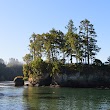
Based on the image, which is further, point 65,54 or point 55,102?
point 65,54

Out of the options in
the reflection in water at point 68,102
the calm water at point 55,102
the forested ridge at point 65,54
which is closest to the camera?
the calm water at point 55,102

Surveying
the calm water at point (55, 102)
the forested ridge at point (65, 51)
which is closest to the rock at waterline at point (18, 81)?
the forested ridge at point (65, 51)

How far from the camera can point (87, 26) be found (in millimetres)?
104562

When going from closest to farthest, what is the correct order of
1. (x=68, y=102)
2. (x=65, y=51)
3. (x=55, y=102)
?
(x=55, y=102) → (x=68, y=102) → (x=65, y=51)

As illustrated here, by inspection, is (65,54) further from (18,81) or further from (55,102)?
(55,102)

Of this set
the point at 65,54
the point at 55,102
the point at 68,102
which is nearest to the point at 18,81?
the point at 65,54

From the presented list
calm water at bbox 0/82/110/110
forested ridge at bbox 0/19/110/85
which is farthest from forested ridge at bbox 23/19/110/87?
calm water at bbox 0/82/110/110

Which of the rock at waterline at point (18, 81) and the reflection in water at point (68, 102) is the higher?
the rock at waterline at point (18, 81)

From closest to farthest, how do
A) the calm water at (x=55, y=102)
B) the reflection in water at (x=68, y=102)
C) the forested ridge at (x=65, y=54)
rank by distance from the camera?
the calm water at (x=55, y=102)
the reflection in water at (x=68, y=102)
the forested ridge at (x=65, y=54)

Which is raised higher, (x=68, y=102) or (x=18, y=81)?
(x=18, y=81)

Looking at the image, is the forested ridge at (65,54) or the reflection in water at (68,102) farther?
the forested ridge at (65,54)

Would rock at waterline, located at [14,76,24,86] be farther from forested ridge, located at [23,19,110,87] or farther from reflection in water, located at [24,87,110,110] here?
reflection in water, located at [24,87,110,110]

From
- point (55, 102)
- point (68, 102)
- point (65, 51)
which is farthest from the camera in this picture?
point (65, 51)

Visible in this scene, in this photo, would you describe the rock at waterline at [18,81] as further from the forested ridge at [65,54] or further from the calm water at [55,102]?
the calm water at [55,102]
